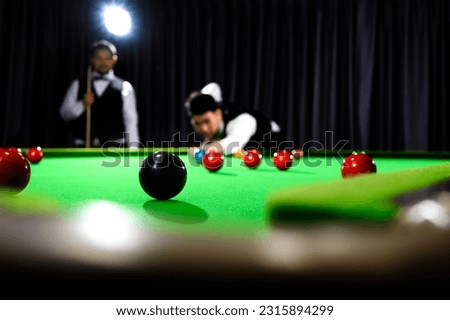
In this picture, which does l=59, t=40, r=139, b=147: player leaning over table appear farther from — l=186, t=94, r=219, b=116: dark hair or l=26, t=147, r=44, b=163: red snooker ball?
l=26, t=147, r=44, b=163: red snooker ball

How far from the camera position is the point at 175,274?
578mm

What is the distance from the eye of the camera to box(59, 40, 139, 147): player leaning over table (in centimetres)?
500

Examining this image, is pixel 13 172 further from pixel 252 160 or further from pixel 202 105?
pixel 202 105

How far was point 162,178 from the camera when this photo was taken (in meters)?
1.19

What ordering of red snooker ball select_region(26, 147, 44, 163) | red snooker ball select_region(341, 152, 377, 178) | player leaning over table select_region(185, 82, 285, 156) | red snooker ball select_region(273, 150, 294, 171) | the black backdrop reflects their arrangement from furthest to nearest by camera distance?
the black backdrop < player leaning over table select_region(185, 82, 285, 156) < red snooker ball select_region(26, 147, 44, 163) < red snooker ball select_region(273, 150, 294, 171) < red snooker ball select_region(341, 152, 377, 178)

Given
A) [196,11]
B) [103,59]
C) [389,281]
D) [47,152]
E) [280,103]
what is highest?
[196,11]

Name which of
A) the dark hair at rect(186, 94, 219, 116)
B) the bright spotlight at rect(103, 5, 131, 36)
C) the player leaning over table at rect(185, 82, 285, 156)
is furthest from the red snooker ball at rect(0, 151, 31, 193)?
the bright spotlight at rect(103, 5, 131, 36)

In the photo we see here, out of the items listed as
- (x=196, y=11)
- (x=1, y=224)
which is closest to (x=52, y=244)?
(x=1, y=224)

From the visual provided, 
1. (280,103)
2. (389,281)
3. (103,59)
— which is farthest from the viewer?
(280,103)

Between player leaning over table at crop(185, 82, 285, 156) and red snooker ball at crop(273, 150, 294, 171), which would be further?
player leaning over table at crop(185, 82, 285, 156)

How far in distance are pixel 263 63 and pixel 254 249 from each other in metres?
6.23

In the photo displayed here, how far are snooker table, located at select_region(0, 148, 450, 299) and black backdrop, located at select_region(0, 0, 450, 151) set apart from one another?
5.56 meters

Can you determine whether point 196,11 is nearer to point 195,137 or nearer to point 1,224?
point 195,137

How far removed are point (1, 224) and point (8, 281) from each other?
0.76 ft
